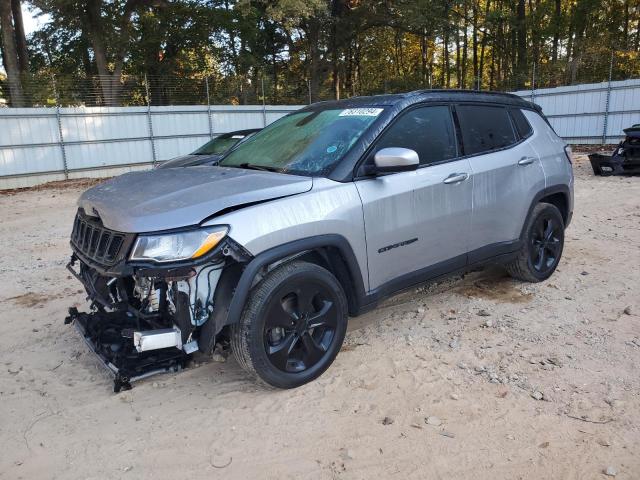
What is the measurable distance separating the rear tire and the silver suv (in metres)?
0.24

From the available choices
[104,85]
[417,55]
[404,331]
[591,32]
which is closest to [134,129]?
[104,85]

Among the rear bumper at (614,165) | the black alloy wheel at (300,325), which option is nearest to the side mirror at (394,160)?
the black alloy wheel at (300,325)

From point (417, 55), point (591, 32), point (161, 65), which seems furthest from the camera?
point (417, 55)

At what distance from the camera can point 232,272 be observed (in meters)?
2.90

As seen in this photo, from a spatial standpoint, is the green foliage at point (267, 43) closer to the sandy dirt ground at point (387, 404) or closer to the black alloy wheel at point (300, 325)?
the sandy dirt ground at point (387, 404)

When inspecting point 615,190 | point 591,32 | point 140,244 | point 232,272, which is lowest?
point 615,190

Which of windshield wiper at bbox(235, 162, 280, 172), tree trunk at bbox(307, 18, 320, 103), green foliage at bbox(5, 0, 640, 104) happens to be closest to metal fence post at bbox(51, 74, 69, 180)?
green foliage at bbox(5, 0, 640, 104)

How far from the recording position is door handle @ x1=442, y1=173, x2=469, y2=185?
3.78 meters

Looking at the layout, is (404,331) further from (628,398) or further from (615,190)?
(615,190)

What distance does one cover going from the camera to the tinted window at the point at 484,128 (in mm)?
4102

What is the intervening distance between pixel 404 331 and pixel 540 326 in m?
1.07

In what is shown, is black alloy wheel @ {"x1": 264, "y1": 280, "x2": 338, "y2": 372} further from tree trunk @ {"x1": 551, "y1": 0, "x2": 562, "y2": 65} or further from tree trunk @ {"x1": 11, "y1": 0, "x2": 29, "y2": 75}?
tree trunk @ {"x1": 551, "y1": 0, "x2": 562, "y2": 65}

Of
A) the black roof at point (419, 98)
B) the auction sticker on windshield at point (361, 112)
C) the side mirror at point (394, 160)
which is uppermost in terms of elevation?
the black roof at point (419, 98)

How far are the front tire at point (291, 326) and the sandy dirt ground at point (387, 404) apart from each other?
156 mm
